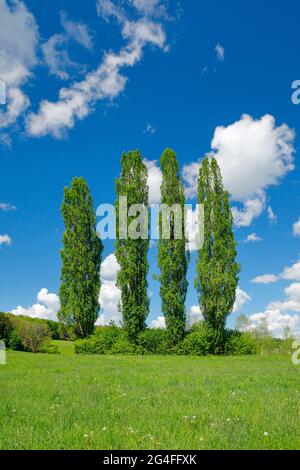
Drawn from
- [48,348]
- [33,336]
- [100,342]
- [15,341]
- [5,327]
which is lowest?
[48,348]

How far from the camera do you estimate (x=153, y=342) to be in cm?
3416

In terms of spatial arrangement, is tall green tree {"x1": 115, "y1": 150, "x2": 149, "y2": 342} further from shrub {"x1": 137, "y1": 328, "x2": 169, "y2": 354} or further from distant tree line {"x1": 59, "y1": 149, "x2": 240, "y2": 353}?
shrub {"x1": 137, "y1": 328, "x2": 169, "y2": 354}

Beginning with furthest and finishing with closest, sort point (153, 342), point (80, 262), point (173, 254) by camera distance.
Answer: point (80, 262), point (173, 254), point (153, 342)

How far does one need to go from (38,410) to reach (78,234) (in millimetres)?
32003

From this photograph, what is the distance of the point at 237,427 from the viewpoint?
247 inches

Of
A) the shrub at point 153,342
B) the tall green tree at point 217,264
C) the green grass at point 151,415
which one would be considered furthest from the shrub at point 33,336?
the green grass at point 151,415

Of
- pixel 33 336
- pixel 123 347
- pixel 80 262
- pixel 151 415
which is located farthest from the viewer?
pixel 33 336

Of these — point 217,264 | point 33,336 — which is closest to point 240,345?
point 217,264

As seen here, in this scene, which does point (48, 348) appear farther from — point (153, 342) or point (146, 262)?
point (146, 262)

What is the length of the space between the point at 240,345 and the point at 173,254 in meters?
8.99

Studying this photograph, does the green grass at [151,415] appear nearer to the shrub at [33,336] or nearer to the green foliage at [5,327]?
the shrub at [33,336]

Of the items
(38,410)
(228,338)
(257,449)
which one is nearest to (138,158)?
(228,338)

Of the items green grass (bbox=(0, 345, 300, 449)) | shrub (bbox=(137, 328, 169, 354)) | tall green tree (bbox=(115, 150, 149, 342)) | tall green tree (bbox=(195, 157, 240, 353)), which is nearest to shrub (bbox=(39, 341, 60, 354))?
tall green tree (bbox=(115, 150, 149, 342))

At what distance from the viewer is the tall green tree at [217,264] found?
33.8 m
